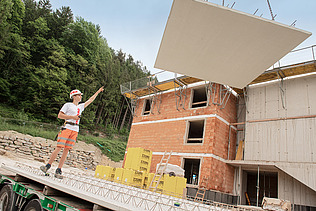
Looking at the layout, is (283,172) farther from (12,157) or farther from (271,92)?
(12,157)

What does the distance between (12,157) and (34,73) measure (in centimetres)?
1868

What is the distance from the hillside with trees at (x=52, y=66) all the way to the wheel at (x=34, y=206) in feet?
82.3

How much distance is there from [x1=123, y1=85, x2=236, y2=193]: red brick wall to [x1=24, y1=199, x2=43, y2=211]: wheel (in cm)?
1067

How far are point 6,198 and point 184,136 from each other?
11629mm

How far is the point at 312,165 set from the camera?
35.9 ft

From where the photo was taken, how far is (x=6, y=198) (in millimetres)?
5020

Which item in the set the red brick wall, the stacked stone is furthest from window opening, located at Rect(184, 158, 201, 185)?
the stacked stone

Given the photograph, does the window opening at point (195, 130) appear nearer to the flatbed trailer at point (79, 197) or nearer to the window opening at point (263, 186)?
the window opening at point (263, 186)

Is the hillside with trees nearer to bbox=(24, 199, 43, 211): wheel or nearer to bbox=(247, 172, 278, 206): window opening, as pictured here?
bbox=(247, 172, 278, 206): window opening

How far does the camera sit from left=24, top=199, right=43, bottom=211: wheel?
3.76 metres

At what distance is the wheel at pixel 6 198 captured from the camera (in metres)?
4.73

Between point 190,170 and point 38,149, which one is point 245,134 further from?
point 38,149

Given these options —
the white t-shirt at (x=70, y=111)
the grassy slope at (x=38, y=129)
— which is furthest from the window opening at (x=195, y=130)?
the white t-shirt at (x=70, y=111)

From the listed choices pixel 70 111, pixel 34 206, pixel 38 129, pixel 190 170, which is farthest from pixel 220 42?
pixel 38 129
